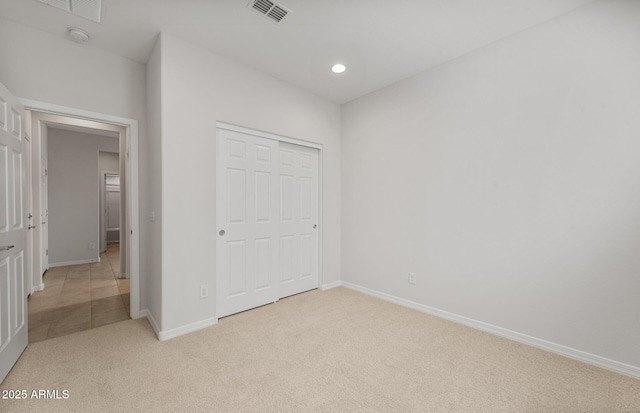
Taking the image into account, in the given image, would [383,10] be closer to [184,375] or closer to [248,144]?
[248,144]

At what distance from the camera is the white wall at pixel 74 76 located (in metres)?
2.37

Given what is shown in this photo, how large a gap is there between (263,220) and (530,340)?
287 centimetres

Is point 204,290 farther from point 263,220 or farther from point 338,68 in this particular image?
point 338,68

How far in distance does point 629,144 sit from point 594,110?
1.13 ft

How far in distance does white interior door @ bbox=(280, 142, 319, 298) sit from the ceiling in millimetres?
1141

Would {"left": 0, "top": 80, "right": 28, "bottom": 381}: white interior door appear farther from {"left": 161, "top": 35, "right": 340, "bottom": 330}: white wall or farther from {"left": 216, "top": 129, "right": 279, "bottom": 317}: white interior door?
{"left": 216, "top": 129, "right": 279, "bottom": 317}: white interior door

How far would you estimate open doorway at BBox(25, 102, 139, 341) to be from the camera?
9.67ft

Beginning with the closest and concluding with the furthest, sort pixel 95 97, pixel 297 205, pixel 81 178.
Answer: pixel 95 97, pixel 297 205, pixel 81 178

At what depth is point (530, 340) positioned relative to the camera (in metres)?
2.43

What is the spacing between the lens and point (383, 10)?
223 cm

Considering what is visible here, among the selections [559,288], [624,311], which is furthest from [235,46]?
[624,311]

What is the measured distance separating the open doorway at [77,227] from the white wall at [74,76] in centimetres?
11

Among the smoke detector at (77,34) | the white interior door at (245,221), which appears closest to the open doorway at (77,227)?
the smoke detector at (77,34)

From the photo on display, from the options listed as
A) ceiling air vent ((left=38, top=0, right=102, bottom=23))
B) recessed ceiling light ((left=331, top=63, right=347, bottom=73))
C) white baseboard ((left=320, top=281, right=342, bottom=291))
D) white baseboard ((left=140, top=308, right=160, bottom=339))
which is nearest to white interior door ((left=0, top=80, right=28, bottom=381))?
ceiling air vent ((left=38, top=0, right=102, bottom=23))
